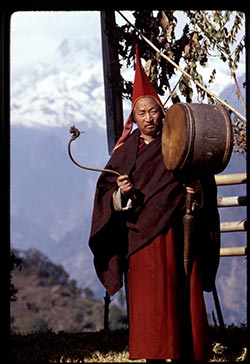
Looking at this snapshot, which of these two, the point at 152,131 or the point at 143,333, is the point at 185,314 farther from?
the point at 152,131

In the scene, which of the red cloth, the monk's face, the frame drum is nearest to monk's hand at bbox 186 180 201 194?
the frame drum

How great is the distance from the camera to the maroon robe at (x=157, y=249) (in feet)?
19.3

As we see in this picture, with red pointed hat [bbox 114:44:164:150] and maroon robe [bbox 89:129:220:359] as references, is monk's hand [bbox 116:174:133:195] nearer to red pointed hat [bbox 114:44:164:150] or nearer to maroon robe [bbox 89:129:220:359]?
maroon robe [bbox 89:129:220:359]

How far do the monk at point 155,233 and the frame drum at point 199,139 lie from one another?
0.14 meters

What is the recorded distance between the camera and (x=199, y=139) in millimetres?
5730

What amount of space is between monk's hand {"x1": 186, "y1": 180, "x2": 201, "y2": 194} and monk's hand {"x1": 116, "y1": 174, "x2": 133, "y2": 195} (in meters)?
0.35

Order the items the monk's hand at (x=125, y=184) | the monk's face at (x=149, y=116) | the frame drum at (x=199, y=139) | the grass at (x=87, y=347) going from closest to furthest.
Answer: the frame drum at (x=199, y=139) → the monk's hand at (x=125, y=184) → the monk's face at (x=149, y=116) → the grass at (x=87, y=347)

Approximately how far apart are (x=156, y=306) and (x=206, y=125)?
44.2 inches

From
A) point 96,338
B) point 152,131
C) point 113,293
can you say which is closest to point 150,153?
point 152,131

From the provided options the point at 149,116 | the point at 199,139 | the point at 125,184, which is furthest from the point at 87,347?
the point at 199,139

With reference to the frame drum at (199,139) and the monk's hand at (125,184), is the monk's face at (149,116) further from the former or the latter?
the monk's hand at (125,184)

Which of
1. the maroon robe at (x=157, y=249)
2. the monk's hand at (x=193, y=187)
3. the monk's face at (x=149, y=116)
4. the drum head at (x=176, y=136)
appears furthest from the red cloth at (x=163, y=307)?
the monk's face at (x=149, y=116)

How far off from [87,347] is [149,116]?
6.92 feet

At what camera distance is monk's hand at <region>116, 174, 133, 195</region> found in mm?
5844
